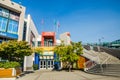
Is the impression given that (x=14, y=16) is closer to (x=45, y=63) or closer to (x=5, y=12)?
(x=5, y=12)

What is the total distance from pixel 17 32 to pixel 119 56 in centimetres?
2362

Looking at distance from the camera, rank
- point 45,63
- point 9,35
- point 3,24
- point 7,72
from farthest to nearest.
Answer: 1. point 45,63
2. point 9,35
3. point 3,24
4. point 7,72

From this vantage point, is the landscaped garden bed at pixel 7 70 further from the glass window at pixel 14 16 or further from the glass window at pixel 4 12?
the glass window at pixel 14 16

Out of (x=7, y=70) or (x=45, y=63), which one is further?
(x=45, y=63)

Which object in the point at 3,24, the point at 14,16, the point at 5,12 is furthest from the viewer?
the point at 14,16

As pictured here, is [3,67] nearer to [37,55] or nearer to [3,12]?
[3,12]

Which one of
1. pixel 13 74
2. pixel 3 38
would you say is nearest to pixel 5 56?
pixel 13 74

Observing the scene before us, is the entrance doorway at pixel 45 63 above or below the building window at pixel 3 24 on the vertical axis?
below

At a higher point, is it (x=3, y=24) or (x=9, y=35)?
(x=3, y=24)

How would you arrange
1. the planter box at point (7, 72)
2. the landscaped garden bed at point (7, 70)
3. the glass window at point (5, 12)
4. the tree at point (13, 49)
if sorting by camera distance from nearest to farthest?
the planter box at point (7, 72) → the landscaped garden bed at point (7, 70) → the tree at point (13, 49) → the glass window at point (5, 12)

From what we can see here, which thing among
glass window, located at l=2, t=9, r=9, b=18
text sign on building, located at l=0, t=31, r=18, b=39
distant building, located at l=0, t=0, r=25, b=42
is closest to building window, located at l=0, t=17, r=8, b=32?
distant building, located at l=0, t=0, r=25, b=42

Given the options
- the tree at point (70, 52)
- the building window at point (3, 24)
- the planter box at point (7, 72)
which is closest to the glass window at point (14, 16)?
the building window at point (3, 24)

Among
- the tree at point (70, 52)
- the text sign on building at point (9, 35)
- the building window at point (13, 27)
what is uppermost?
the building window at point (13, 27)

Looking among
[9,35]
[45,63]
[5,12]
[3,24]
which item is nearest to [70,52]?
[9,35]
